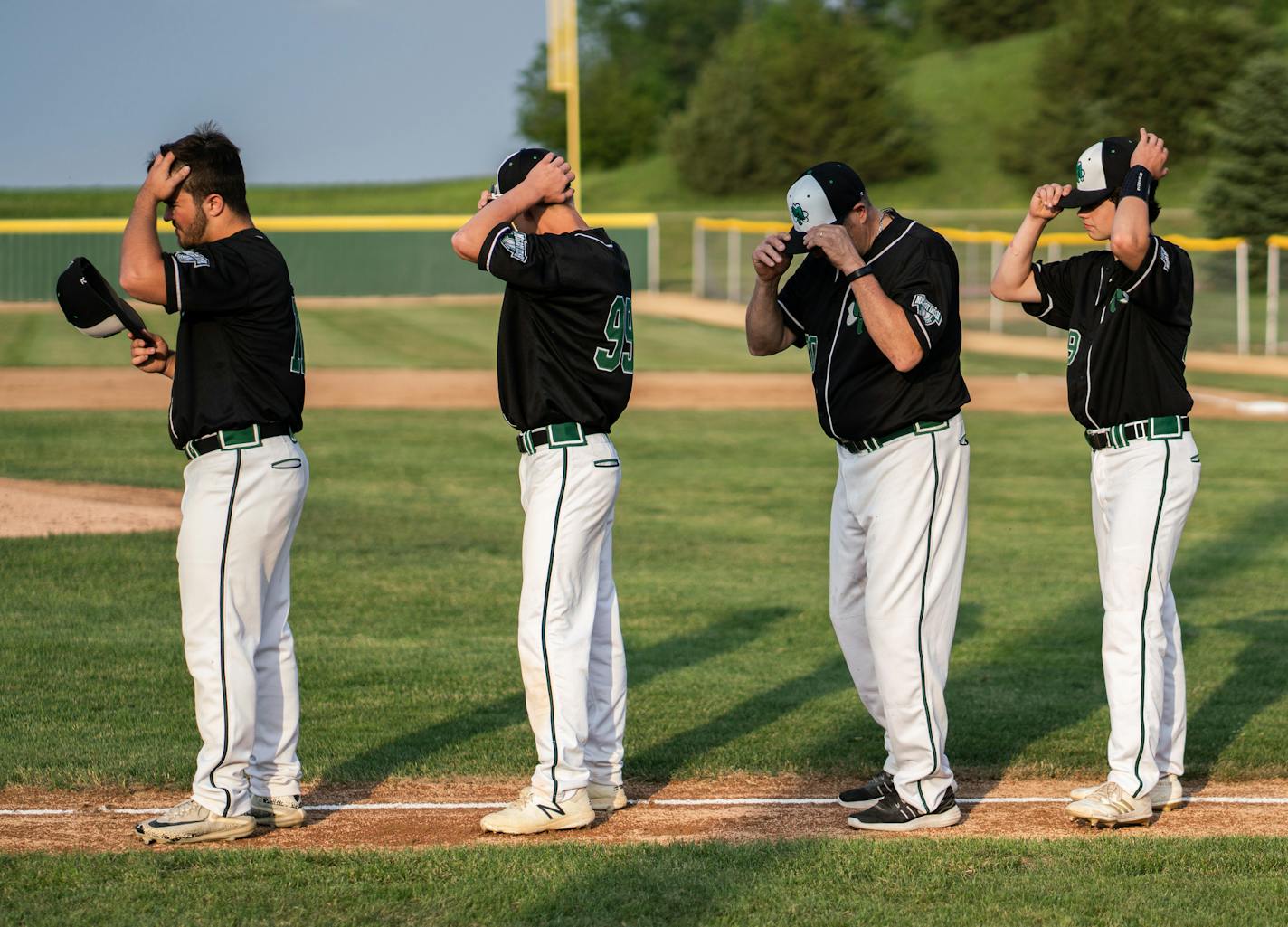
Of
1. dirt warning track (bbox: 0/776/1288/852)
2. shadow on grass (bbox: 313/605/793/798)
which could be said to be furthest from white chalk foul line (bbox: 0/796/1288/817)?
shadow on grass (bbox: 313/605/793/798)

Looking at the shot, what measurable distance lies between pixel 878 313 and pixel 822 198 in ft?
1.37

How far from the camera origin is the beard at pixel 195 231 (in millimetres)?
4582

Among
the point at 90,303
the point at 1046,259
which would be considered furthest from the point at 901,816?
the point at 1046,259

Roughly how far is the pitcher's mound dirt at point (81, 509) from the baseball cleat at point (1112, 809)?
7.06m

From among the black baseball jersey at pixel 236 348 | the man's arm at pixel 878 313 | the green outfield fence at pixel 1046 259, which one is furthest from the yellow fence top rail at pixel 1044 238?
Answer: the black baseball jersey at pixel 236 348

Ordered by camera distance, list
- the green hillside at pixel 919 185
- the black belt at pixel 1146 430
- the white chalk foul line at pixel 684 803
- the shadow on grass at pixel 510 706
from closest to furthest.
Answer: the black belt at pixel 1146 430 < the white chalk foul line at pixel 684 803 < the shadow on grass at pixel 510 706 < the green hillside at pixel 919 185

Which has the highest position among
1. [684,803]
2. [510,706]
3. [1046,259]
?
[1046,259]

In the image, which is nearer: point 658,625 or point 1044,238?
point 658,625

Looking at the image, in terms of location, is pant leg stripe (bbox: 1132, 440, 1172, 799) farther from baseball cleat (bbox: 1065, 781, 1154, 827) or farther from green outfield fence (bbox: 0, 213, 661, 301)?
green outfield fence (bbox: 0, 213, 661, 301)

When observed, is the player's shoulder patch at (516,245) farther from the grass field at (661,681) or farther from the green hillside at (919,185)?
the green hillside at (919,185)

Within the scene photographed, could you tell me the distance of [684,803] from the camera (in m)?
5.14

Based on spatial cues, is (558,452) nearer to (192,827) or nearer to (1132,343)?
(192,827)

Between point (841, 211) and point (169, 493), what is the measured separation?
324 inches

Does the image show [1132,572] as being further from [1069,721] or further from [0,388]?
[0,388]
